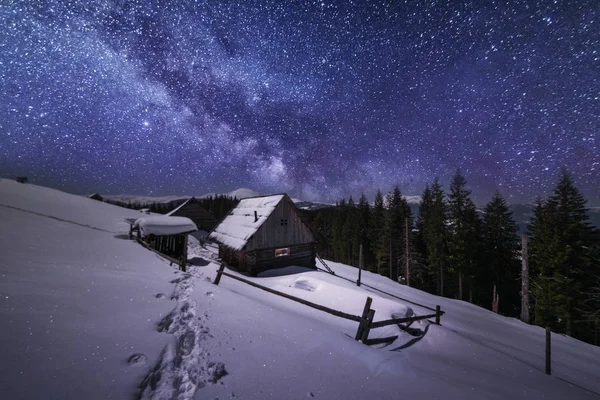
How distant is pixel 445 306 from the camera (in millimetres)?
16781

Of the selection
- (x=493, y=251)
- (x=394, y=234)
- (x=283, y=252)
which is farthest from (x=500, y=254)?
(x=283, y=252)

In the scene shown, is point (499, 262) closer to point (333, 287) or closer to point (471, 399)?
point (333, 287)

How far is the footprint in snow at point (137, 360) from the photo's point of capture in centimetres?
324

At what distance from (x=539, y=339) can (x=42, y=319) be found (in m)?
21.0

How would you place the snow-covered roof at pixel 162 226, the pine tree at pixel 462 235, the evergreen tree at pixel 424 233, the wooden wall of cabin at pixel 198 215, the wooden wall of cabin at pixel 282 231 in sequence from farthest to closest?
1. the wooden wall of cabin at pixel 198 215
2. the evergreen tree at pixel 424 233
3. the pine tree at pixel 462 235
4. the wooden wall of cabin at pixel 282 231
5. the snow-covered roof at pixel 162 226

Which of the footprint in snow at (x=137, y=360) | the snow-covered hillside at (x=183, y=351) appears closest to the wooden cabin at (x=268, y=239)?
the snow-covered hillside at (x=183, y=351)

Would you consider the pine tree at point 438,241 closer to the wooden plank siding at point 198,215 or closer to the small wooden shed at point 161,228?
the small wooden shed at point 161,228

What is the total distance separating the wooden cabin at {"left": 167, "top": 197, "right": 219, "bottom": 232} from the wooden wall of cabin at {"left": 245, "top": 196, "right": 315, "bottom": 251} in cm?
2431

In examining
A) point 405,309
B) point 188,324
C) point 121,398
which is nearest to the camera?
point 121,398

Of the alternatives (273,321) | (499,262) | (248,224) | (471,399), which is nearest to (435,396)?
(471,399)

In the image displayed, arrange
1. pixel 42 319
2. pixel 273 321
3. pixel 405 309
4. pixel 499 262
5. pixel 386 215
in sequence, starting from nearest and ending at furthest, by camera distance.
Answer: pixel 42 319 → pixel 273 321 → pixel 405 309 → pixel 499 262 → pixel 386 215

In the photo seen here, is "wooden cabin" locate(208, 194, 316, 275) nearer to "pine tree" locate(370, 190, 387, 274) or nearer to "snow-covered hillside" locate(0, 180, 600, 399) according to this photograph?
"snow-covered hillside" locate(0, 180, 600, 399)

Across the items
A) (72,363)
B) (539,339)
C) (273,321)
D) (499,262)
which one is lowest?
(539,339)

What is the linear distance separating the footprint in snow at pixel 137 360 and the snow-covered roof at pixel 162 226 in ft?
52.0
